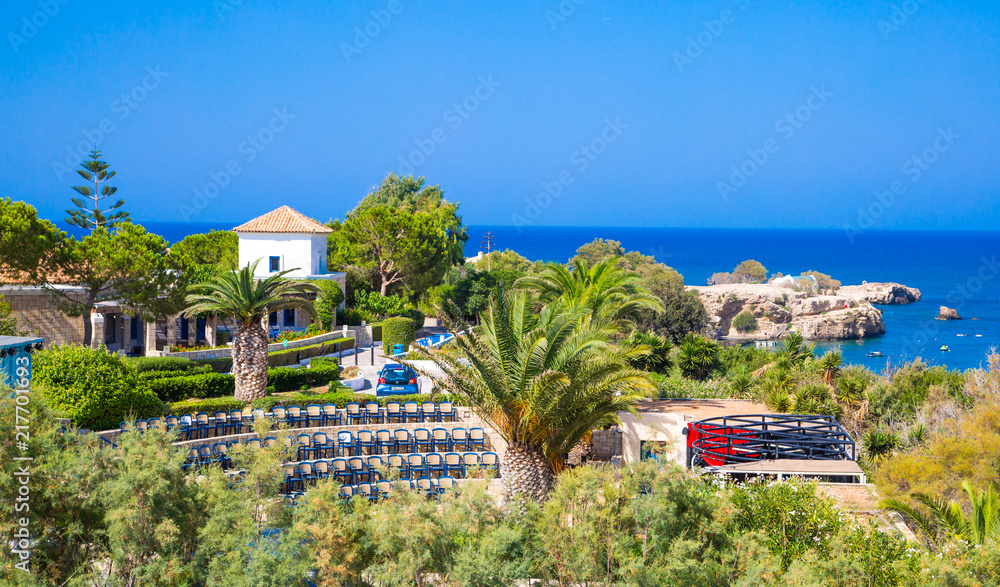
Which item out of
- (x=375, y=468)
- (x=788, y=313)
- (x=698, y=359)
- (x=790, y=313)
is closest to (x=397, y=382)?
(x=375, y=468)

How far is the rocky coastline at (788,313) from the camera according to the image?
82.6 meters

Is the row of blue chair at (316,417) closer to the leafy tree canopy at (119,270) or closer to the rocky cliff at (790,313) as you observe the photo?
the leafy tree canopy at (119,270)

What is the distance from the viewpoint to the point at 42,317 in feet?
110

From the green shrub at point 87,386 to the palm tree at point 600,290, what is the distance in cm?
1337

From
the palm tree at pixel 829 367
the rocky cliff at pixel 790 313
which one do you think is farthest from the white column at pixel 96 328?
the rocky cliff at pixel 790 313

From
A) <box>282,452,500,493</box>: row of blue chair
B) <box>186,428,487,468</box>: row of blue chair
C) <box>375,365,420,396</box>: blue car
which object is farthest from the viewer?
<box>375,365,420,396</box>: blue car

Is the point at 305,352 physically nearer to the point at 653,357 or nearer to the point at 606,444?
the point at 653,357

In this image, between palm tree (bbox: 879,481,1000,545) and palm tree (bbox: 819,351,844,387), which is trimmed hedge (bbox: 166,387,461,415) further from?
→ palm tree (bbox: 819,351,844,387)

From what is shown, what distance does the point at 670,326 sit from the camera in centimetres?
5038

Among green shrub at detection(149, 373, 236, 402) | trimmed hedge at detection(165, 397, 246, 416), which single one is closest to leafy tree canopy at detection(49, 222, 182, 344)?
green shrub at detection(149, 373, 236, 402)

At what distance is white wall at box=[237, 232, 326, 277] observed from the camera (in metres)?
43.4

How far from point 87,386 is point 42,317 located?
17.9m

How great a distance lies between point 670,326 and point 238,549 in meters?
43.0

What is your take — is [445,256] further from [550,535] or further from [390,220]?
[550,535]
